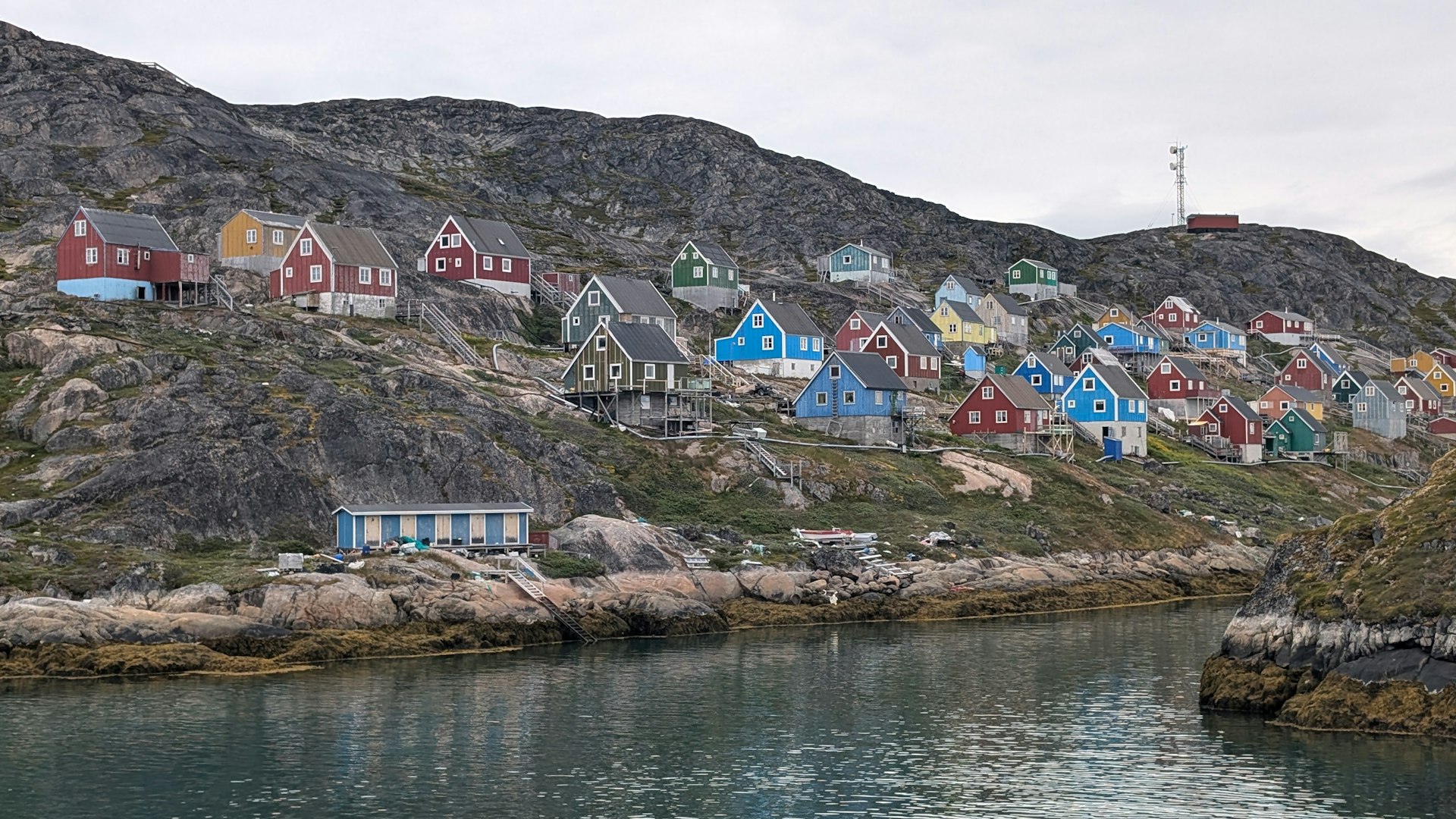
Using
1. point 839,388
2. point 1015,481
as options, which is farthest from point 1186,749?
point 839,388

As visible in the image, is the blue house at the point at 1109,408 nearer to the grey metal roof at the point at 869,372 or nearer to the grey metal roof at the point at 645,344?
the grey metal roof at the point at 869,372

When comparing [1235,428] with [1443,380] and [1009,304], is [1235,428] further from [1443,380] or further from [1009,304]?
[1443,380]

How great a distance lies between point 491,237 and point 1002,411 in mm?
48844

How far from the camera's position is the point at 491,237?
137 m

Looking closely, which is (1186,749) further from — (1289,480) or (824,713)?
(1289,480)

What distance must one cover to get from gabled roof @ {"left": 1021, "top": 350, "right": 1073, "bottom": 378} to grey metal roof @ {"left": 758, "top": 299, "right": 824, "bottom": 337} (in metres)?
20.4

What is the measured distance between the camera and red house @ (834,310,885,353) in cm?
13988

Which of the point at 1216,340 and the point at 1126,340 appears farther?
the point at 1216,340

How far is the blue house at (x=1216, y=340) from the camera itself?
18738 centimetres

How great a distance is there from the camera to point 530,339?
127 metres

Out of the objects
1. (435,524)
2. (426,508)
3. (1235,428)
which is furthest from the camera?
(1235,428)

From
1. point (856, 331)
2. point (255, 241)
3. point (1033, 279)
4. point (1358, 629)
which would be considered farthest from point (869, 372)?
point (1033, 279)

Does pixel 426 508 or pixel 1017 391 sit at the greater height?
pixel 1017 391

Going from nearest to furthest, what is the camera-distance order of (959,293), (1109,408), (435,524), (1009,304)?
(435,524)
(1109,408)
(1009,304)
(959,293)
